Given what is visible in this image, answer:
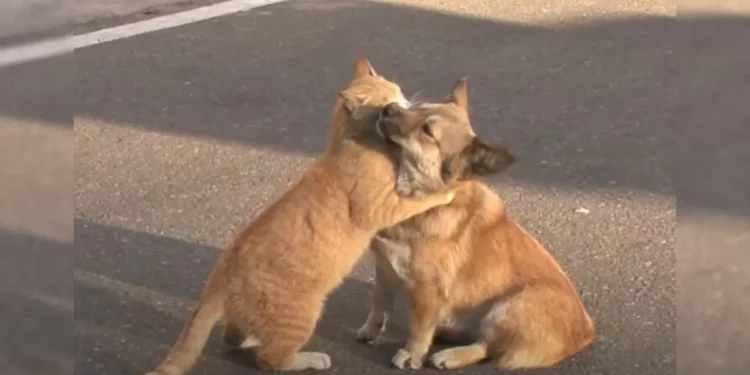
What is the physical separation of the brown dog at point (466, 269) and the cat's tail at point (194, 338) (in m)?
0.63

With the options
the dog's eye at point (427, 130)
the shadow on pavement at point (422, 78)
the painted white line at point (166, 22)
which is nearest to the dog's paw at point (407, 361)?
the dog's eye at point (427, 130)

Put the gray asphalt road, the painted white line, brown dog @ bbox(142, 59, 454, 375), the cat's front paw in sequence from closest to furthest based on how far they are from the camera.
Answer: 1. the gray asphalt road
2. brown dog @ bbox(142, 59, 454, 375)
3. the cat's front paw
4. the painted white line

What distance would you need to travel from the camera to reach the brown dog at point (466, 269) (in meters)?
4.45

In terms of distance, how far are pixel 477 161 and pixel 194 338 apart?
1.16 meters

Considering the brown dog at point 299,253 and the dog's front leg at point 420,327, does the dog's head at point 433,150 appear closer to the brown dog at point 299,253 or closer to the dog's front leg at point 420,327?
the brown dog at point 299,253

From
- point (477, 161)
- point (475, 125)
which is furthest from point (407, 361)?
point (475, 125)

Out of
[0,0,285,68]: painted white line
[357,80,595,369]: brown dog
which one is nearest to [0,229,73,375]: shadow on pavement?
[357,80,595,369]: brown dog

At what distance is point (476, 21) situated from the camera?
9.07 metres

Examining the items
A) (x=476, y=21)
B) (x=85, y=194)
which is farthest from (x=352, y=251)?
(x=476, y=21)

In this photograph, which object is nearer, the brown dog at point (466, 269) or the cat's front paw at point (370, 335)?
the brown dog at point (466, 269)

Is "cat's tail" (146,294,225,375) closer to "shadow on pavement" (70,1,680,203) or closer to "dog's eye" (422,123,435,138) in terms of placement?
"dog's eye" (422,123,435,138)

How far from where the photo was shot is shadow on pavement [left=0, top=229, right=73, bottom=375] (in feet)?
12.0

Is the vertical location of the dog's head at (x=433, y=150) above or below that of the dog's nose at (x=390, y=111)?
below

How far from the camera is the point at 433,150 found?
4441 millimetres
